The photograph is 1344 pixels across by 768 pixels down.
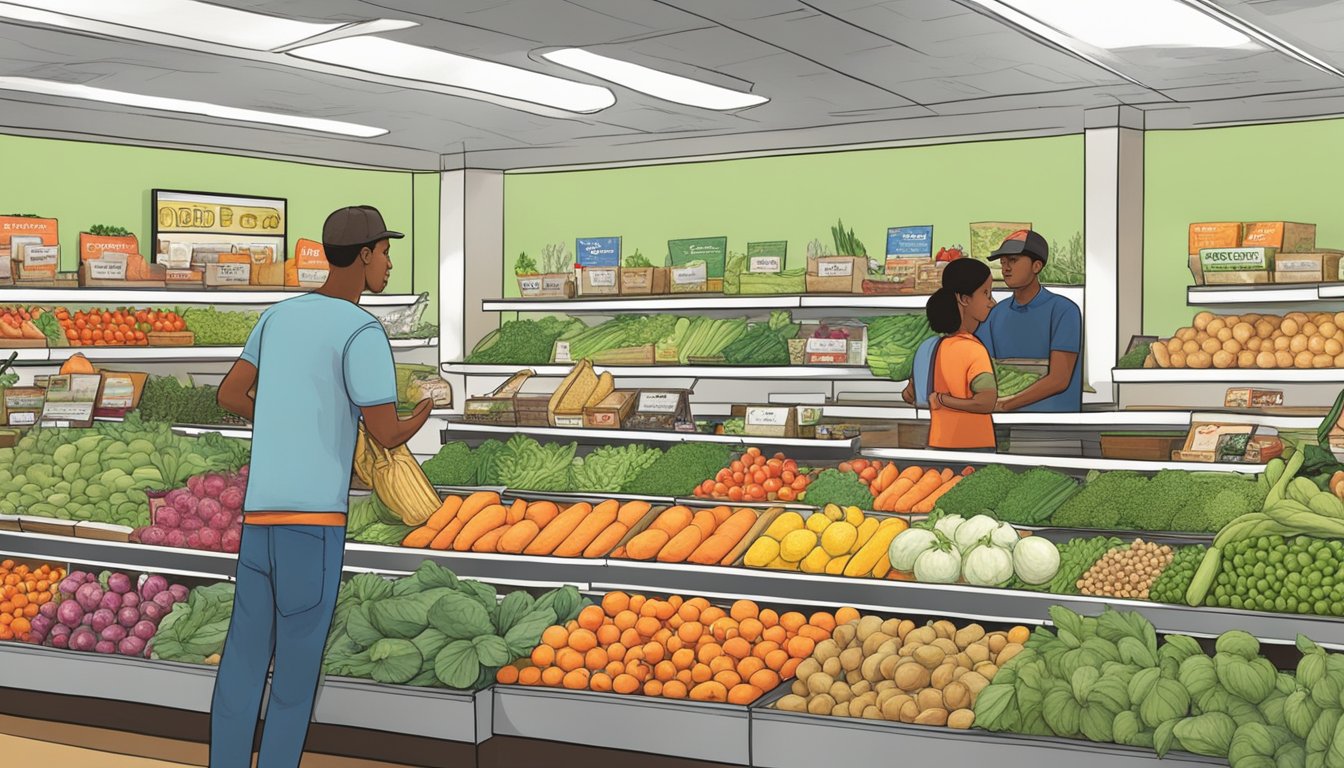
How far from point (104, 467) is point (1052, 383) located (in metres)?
4.42

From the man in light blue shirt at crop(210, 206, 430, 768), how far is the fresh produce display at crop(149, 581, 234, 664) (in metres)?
1.14

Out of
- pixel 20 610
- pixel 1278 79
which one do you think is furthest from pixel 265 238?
pixel 1278 79

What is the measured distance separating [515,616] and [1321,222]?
5063 millimetres

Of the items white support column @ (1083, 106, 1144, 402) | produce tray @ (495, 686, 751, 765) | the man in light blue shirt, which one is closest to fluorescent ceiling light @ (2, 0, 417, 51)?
the man in light blue shirt

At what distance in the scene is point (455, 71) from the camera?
5.84 m

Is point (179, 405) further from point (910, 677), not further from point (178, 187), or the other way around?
point (910, 677)

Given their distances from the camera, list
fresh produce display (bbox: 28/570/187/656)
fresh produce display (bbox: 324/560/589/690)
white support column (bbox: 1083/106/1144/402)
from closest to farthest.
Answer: fresh produce display (bbox: 324/560/589/690)
fresh produce display (bbox: 28/570/187/656)
white support column (bbox: 1083/106/1144/402)

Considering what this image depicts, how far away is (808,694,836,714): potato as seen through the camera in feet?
12.9

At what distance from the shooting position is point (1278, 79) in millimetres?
6039

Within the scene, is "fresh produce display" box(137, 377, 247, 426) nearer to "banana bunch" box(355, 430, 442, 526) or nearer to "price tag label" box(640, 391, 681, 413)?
"banana bunch" box(355, 430, 442, 526)

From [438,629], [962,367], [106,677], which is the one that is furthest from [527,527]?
[962,367]

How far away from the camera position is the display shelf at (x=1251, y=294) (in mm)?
6129

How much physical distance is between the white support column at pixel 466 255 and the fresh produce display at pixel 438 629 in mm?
4031

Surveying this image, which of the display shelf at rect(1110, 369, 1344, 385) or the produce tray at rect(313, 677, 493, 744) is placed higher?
the display shelf at rect(1110, 369, 1344, 385)
